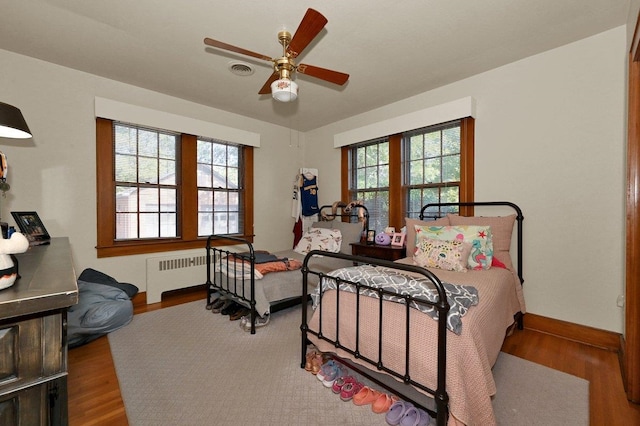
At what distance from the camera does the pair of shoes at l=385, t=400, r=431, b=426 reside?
4.86ft

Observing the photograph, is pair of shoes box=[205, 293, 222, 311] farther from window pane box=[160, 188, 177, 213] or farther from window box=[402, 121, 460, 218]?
window box=[402, 121, 460, 218]

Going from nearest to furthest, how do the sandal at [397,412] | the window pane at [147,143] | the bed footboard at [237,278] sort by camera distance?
the sandal at [397,412], the bed footboard at [237,278], the window pane at [147,143]

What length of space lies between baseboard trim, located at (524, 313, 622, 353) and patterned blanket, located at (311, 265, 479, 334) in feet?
5.29

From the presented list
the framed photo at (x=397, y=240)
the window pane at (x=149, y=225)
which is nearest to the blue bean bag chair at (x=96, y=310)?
the window pane at (x=149, y=225)

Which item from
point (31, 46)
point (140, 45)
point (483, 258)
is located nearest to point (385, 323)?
point (483, 258)

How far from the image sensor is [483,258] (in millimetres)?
2406

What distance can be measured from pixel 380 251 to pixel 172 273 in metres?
2.50

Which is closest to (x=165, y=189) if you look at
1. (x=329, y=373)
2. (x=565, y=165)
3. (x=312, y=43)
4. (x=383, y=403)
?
(x=312, y=43)

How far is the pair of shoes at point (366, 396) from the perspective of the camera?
1674 millimetres

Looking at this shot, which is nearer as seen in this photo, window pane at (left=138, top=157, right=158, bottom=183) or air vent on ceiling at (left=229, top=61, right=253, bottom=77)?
air vent on ceiling at (left=229, top=61, right=253, bottom=77)

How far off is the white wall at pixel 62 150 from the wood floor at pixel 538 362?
1.11 metres

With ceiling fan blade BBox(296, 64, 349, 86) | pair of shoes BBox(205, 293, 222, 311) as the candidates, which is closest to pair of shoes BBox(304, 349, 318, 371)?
pair of shoes BBox(205, 293, 222, 311)

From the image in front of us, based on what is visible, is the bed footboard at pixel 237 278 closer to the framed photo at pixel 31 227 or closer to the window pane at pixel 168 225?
the window pane at pixel 168 225

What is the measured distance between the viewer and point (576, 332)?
245 centimetres
